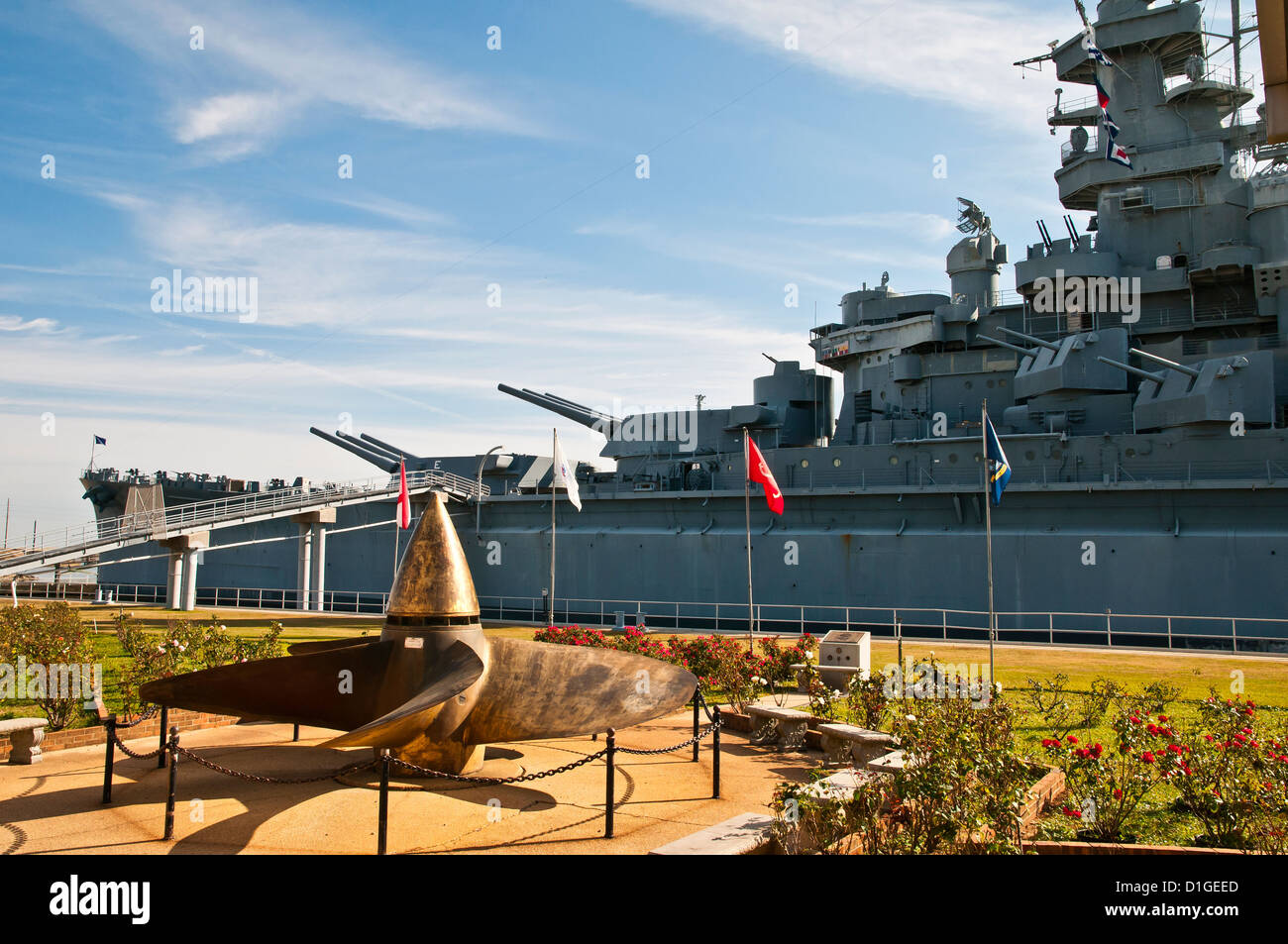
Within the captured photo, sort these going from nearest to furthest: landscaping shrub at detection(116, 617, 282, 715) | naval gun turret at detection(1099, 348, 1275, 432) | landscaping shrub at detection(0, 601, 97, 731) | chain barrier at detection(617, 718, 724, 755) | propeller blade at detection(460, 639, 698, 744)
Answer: chain barrier at detection(617, 718, 724, 755), propeller blade at detection(460, 639, 698, 744), landscaping shrub at detection(0, 601, 97, 731), landscaping shrub at detection(116, 617, 282, 715), naval gun turret at detection(1099, 348, 1275, 432)

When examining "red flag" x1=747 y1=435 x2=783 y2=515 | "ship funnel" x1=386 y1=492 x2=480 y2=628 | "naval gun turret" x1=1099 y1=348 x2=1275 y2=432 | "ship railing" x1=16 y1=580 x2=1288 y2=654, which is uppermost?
"naval gun turret" x1=1099 y1=348 x2=1275 y2=432

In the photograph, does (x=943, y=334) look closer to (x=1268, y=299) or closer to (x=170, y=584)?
(x=1268, y=299)

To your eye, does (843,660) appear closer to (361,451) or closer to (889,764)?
(889,764)

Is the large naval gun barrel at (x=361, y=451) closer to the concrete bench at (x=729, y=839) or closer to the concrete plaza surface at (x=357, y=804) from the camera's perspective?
the concrete plaza surface at (x=357, y=804)

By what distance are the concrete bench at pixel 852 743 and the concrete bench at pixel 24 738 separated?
7347 mm

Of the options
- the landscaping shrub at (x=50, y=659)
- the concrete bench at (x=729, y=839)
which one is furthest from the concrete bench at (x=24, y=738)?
the concrete bench at (x=729, y=839)

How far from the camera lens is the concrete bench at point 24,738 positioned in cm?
782

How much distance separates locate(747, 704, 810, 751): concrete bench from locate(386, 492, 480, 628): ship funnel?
3.50 m

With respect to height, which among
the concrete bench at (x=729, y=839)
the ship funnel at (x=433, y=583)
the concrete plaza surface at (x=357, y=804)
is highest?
the ship funnel at (x=433, y=583)

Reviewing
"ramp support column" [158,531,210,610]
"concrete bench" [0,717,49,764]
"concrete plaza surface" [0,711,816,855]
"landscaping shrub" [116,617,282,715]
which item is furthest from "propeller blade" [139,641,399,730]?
"ramp support column" [158,531,210,610]

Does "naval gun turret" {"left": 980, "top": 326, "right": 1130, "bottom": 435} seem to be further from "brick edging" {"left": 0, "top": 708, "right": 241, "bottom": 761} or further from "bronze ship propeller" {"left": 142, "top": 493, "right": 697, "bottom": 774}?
"brick edging" {"left": 0, "top": 708, "right": 241, "bottom": 761}

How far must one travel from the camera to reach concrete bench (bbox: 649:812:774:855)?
5.05 meters
